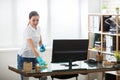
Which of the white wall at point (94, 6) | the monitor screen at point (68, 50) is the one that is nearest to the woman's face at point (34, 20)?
the monitor screen at point (68, 50)

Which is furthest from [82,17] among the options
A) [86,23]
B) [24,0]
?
[24,0]

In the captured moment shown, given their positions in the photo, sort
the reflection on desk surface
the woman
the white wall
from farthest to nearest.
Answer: the white wall → the woman → the reflection on desk surface

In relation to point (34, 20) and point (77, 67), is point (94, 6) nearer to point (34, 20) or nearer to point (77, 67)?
point (34, 20)

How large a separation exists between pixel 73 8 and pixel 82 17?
0.26 meters

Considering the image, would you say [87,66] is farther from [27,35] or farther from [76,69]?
[27,35]

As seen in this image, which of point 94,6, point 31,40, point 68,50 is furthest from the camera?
point 94,6

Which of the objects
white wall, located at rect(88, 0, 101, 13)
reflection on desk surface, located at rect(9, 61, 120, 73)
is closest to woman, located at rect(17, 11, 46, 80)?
reflection on desk surface, located at rect(9, 61, 120, 73)

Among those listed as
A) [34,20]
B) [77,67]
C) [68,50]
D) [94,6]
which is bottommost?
[77,67]

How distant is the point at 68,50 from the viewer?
12.3ft

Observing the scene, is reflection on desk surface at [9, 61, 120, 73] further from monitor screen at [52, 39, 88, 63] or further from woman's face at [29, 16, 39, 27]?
woman's face at [29, 16, 39, 27]

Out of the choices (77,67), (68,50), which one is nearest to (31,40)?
(68,50)

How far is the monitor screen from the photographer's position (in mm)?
3705

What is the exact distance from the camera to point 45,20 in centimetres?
556

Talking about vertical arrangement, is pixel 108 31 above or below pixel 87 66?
above
